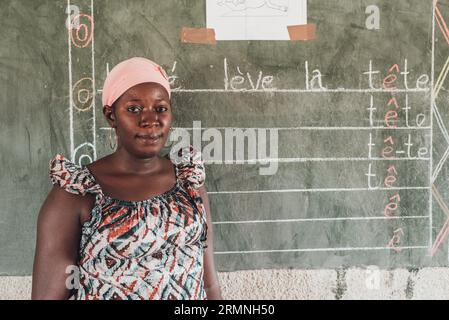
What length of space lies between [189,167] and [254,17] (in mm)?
846

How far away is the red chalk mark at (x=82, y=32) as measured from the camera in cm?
220

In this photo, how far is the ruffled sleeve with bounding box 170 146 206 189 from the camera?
1.70 m

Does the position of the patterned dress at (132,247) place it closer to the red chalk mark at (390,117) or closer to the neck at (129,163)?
the neck at (129,163)

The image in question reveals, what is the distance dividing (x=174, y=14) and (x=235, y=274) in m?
1.10

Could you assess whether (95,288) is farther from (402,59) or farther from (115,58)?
(402,59)

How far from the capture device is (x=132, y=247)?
150 cm

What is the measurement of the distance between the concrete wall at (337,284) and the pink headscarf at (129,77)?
1039mm

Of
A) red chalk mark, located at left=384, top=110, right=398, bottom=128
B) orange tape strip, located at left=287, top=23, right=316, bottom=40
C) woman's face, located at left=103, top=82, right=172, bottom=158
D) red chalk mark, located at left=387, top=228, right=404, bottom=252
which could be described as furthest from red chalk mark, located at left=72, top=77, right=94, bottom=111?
red chalk mark, located at left=387, top=228, right=404, bottom=252

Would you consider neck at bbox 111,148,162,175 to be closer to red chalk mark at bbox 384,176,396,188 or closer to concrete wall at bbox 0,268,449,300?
concrete wall at bbox 0,268,449,300

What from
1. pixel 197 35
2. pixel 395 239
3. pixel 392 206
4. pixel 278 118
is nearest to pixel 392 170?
pixel 392 206

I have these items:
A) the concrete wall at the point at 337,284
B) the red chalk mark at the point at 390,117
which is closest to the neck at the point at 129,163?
the concrete wall at the point at 337,284

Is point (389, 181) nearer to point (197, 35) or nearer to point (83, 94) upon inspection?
point (197, 35)

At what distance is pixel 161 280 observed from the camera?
5.02 ft

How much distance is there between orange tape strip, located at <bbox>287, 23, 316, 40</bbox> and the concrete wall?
986 millimetres
